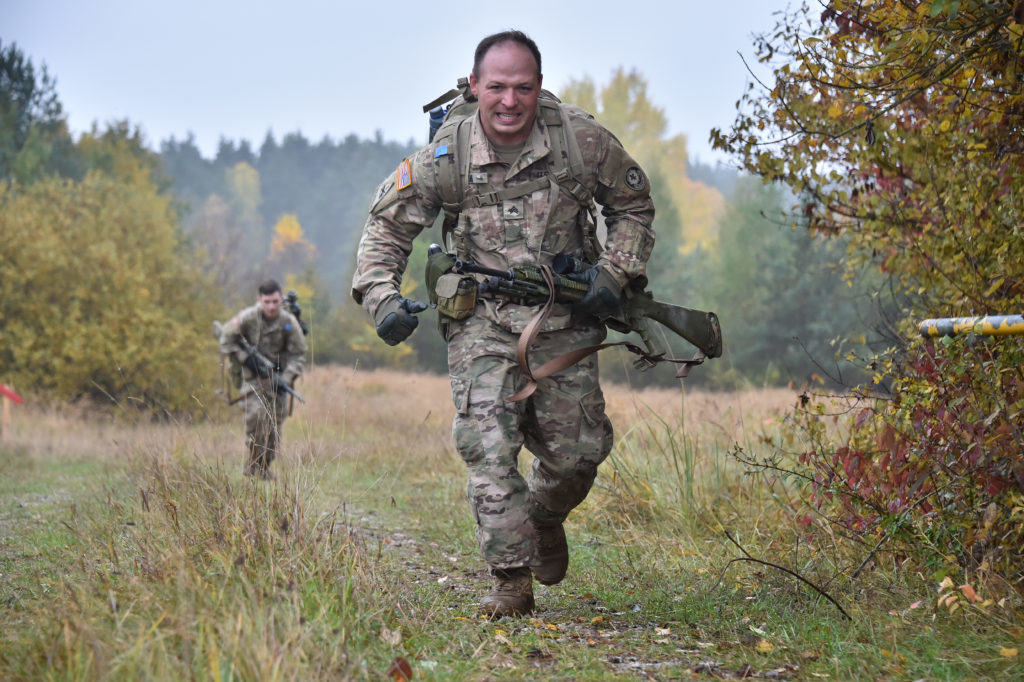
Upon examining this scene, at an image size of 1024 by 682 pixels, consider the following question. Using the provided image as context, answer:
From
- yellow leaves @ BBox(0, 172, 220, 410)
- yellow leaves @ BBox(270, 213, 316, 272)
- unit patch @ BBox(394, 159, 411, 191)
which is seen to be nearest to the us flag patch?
unit patch @ BBox(394, 159, 411, 191)

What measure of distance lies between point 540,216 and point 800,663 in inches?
81.8

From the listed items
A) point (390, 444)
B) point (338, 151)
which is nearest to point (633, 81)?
point (390, 444)

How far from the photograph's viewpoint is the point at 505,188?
4.38m

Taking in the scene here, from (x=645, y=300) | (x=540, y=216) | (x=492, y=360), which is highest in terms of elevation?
(x=540, y=216)

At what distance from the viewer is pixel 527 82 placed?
4.35 metres

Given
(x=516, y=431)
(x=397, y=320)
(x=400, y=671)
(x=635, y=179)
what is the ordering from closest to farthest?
(x=400, y=671), (x=397, y=320), (x=516, y=431), (x=635, y=179)

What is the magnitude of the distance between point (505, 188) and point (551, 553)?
1697 mm

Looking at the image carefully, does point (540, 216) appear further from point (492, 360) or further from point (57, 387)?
point (57, 387)

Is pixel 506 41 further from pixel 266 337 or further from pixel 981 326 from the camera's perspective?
pixel 266 337

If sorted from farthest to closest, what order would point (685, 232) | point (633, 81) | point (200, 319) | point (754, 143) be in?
point (685, 232), point (633, 81), point (200, 319), point (754, 143)

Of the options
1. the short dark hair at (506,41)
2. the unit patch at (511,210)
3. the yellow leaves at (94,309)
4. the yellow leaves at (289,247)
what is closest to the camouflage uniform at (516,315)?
the unit patch at (511,210)

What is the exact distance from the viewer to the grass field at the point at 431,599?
9.12ft

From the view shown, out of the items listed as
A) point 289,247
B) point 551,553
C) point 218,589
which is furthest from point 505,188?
point 289,247

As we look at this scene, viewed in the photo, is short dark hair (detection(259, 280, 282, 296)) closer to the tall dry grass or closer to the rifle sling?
the tall dry grass
